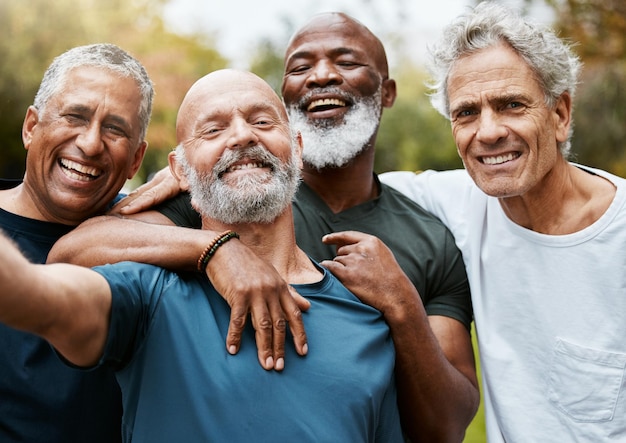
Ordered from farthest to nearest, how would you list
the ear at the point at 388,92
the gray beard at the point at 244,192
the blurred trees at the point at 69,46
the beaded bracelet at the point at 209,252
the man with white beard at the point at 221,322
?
the blurred trees at the point at 69,46 < the ear at the point at 388,92 < the gray beard at the point at 244,192 < the beaded bracelet at the point at 209,252 < the man with white beard at the point at 221,322

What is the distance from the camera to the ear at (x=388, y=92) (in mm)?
3970

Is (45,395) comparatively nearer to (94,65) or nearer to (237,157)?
(237,157)

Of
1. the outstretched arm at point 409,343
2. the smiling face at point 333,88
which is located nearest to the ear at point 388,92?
the smiling face at point 333,88

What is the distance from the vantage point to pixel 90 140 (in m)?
2.59

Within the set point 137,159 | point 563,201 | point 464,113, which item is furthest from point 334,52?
point 563,201

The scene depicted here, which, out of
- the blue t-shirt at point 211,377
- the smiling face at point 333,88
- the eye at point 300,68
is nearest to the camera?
the blue t-shirt at point 211,377

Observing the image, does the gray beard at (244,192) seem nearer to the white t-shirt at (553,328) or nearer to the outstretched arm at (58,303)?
the outstretched arm at (58,303)

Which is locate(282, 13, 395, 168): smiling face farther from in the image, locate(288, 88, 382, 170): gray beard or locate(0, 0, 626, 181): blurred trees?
locate(0, 0, 626, 181): blurred trees

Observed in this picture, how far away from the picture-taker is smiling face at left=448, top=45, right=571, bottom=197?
2.86m

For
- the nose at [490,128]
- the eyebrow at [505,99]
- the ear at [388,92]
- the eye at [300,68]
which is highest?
the eye at [300,68]

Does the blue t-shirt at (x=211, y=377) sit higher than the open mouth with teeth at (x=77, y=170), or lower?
lower

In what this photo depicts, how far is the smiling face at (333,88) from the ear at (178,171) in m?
0.98

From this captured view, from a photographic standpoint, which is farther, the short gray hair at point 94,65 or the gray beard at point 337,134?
the gray beard at point 337,134

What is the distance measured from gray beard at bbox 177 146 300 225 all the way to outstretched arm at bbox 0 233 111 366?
640 millimetres
